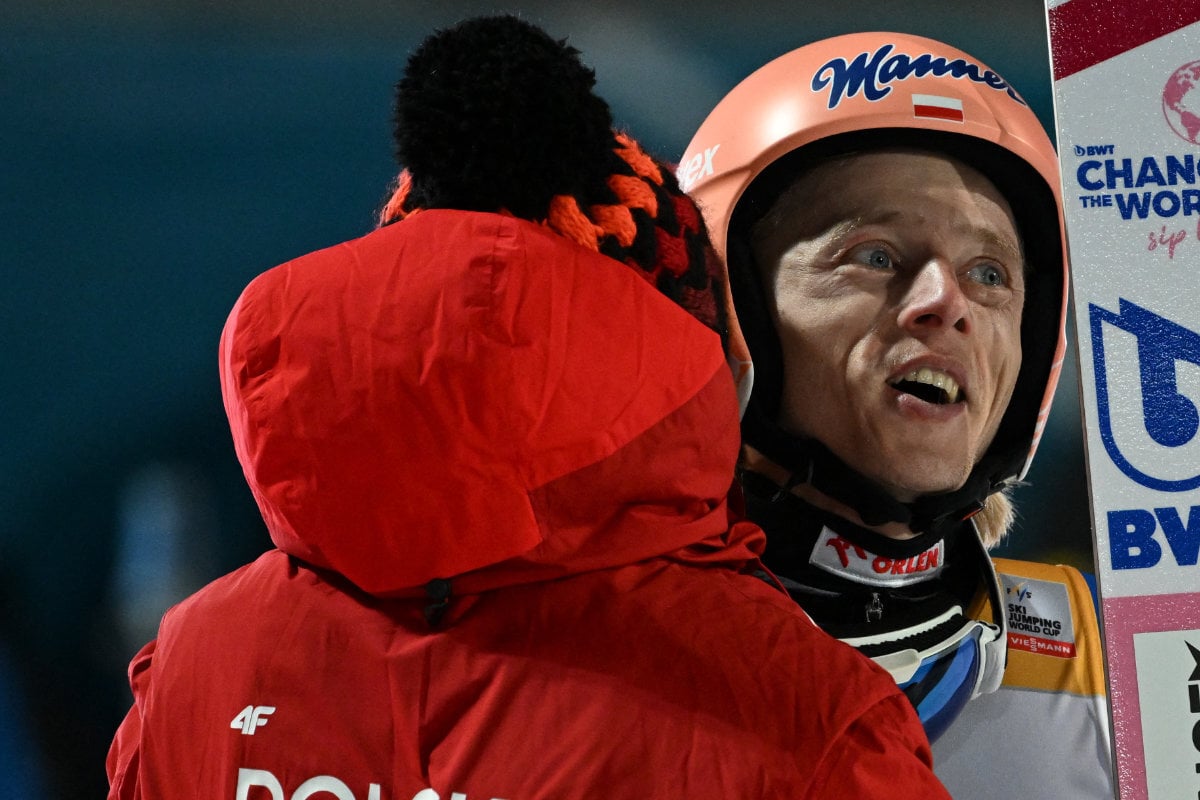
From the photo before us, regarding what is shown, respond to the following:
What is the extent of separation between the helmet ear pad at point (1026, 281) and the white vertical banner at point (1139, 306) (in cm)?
94

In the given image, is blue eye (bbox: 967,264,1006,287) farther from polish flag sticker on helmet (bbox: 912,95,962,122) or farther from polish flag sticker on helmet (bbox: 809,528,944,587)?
polish flag sticker on helmet (bbox: 809,528,944,587)

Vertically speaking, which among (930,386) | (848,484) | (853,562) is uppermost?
(930,386)

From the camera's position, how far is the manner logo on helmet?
5.95 feet

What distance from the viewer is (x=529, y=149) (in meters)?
0.96

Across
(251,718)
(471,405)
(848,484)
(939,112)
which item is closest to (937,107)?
(939,112)

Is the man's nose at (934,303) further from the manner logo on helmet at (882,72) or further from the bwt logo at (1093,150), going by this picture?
the bwt logo at (1093,150)

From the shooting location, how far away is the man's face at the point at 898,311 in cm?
167

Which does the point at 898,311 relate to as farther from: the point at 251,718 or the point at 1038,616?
the point at 251,718

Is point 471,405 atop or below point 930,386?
atop

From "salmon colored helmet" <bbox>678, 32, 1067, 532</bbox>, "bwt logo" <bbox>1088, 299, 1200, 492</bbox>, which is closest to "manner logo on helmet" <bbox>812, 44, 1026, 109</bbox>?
"salmon colored helmet" <bbox>678, 32, 1067, 532</bbox>

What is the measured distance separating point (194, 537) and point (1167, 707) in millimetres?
1898

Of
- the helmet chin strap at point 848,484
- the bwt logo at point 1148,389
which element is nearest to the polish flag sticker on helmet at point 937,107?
the helmet chin strap at point 848,484

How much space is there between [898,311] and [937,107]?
13.4 inches

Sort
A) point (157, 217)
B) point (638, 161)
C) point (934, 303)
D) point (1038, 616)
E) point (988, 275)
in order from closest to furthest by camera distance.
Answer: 1. point (638, 161)
2. point (934, 303)
3. point (988, 275)
4. point (1038, 616)
5. point (157, 217)
